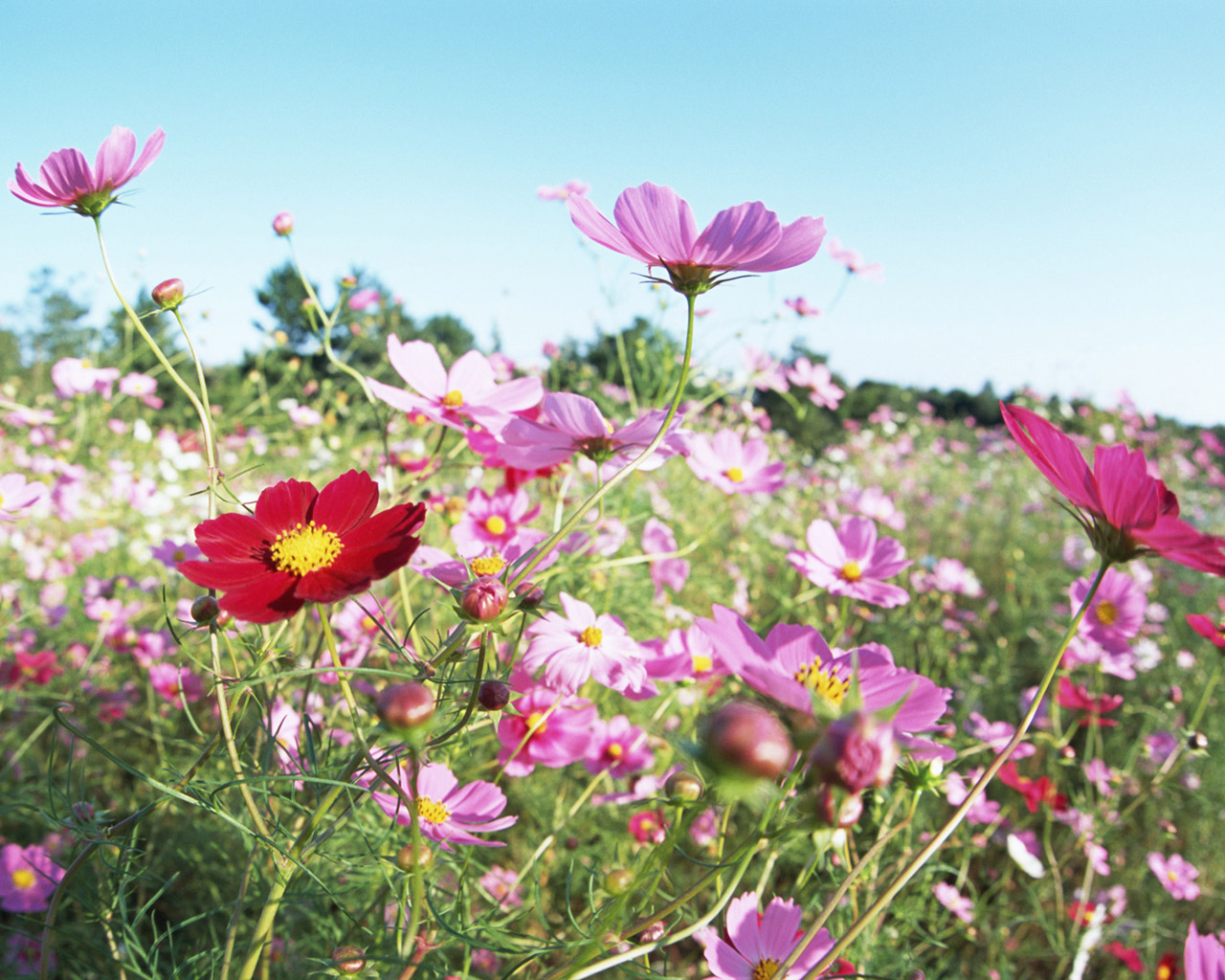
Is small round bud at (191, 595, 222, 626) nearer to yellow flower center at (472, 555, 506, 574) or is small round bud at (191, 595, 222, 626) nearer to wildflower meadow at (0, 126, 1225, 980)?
wildflower meadow at (0, 126, 1225, 980)

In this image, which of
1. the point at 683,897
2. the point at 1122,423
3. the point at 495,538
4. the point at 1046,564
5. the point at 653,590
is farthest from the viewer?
the point at 1122,423

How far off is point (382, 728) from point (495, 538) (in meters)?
0.48

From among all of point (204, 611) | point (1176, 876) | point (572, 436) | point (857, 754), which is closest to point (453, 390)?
point (572, 436)

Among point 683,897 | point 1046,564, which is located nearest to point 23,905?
point 683,897

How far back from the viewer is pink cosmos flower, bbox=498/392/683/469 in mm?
500

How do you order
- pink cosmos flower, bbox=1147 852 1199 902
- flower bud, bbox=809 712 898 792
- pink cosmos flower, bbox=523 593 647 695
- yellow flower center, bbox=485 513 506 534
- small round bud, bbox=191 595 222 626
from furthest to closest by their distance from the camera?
pink cosmos flower, bbox=1147 852 1199 902, yellow flower center, bbox=485 513 506 534, pink cosmos flower, bbox=523 593 647 695, small round bud, bbox=191 595 222 626, flower bud, bbox=809 712 898 792

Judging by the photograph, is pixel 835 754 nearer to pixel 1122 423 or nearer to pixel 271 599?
pixel 271 599

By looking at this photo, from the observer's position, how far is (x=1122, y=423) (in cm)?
398

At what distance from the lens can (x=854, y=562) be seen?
828 mm

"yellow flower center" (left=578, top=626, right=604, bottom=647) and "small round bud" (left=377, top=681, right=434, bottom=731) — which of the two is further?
"yellow flower center" (left=578, top=626, right=604, bottom=647)

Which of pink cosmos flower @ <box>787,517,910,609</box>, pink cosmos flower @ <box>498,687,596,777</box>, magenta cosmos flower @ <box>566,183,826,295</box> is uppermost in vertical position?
magenta cosmos flower @ <box>566,183,826,295</box>

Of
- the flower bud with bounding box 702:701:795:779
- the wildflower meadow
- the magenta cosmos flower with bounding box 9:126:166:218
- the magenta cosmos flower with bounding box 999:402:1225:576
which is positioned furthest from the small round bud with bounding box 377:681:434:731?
the magenta cosmos flower with bounding box 9:126:166:218

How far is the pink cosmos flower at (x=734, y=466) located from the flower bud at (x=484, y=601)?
1.59 ft

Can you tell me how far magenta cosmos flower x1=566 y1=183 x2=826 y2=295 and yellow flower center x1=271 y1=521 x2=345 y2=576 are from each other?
25cm
